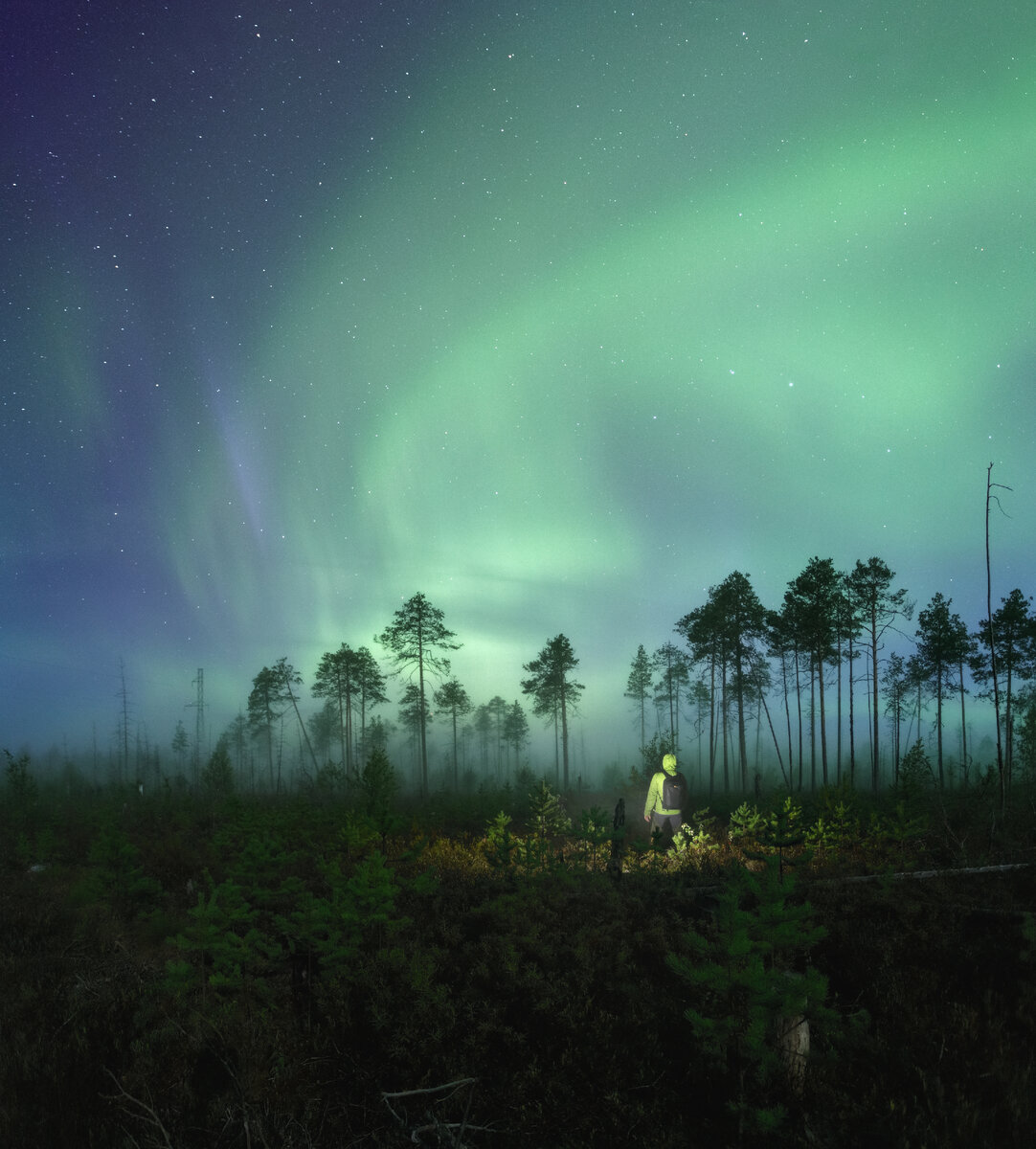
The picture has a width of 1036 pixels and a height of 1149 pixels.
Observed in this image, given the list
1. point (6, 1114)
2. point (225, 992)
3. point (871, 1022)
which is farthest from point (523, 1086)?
point (6, 1114)

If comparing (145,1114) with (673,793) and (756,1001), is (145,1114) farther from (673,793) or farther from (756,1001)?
(673,793)

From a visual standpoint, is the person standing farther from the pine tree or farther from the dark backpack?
the pine tree

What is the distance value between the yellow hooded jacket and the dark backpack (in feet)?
0.31

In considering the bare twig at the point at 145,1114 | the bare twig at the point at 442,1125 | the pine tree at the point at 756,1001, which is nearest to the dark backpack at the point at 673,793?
the pine tree at the point at 756,1001

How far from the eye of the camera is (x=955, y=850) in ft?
38.6

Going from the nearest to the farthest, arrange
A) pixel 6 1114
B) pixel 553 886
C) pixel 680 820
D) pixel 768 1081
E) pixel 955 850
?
1. pixel 768 1081
2. pixel 6 1114
3. pixel 553 886
4. pixel 955 850
5. pixel 680 820

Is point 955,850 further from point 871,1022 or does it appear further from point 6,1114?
point 6,1114

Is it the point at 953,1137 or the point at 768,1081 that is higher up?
the point at 953,1137

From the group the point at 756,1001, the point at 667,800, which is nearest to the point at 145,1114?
the point at 756,1001

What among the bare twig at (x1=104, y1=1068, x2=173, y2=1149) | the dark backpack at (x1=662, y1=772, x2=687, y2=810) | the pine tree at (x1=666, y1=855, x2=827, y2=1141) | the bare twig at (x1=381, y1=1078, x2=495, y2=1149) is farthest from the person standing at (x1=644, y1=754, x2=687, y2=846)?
the bare twig at (x1=104, y1=1068, x2=173, y2=1149)

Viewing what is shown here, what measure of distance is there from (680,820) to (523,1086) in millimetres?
9682

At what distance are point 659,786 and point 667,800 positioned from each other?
393 millimetres

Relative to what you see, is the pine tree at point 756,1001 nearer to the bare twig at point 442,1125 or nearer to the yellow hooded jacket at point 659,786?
the bare twig at point 442,1125

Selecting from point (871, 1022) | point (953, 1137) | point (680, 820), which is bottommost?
point (680, 820)
